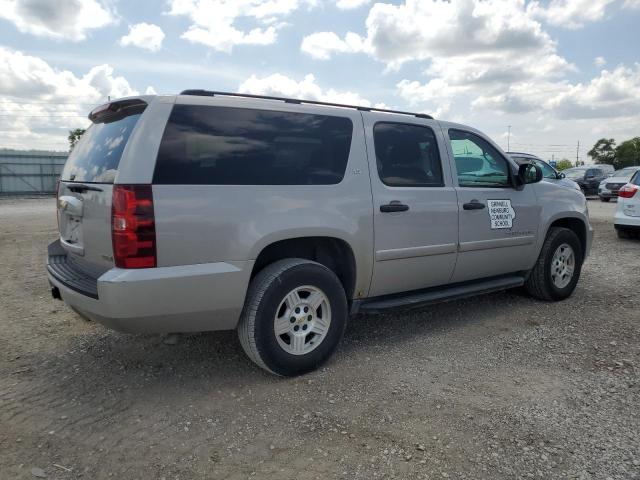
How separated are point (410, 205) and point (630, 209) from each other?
7775 millimetres

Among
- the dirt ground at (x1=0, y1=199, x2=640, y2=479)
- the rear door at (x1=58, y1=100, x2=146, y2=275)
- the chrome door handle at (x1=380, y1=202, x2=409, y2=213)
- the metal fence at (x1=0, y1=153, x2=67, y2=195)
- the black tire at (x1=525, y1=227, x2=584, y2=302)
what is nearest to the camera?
the dirt ground at (x1=0, y1=199, x2=640, y2=479)

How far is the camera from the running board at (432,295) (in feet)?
13.2

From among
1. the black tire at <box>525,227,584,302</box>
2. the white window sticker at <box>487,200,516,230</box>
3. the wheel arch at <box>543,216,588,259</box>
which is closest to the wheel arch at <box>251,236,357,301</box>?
the white window sticker at <box>487,200,516,230</box>

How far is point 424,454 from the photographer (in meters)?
2.71

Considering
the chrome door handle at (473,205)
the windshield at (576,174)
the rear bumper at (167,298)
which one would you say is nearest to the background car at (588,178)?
the windshield at (576,174)

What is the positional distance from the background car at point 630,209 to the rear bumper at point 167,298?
9088 mm

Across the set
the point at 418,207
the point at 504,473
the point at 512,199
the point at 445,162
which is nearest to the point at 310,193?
the point at 418,207

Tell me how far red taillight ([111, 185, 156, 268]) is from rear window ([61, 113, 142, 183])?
21cm

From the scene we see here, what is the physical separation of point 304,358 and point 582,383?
6.27ft

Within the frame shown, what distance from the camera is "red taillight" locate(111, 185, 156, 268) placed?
2.93m

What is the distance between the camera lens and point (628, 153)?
65312 mm

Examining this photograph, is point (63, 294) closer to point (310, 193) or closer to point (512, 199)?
point (310, 193)

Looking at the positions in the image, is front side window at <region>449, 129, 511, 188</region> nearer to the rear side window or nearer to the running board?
the running board

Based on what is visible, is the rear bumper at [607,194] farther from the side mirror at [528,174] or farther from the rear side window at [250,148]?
the rear side window at [250,148]
